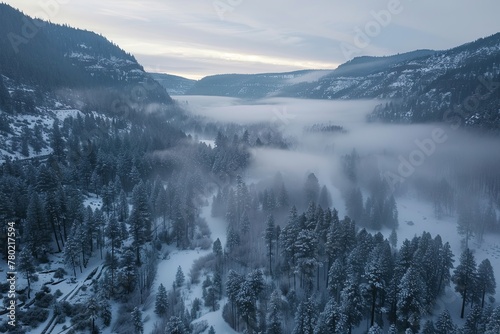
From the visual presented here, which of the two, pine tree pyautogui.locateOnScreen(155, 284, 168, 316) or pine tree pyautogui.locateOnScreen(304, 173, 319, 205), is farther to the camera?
pine tree pyautogui.locateOnScreen(304, 173, 319, 205)

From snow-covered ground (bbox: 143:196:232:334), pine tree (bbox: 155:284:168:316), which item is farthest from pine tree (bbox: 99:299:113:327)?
pine tree (bbox: 155:284:168:316)

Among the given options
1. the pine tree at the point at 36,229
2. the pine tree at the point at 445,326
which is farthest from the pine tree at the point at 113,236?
the pine tree at the point at 445,326

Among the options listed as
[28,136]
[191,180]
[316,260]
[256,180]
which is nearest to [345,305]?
[316,260]

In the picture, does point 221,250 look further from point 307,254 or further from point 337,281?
point 337,281

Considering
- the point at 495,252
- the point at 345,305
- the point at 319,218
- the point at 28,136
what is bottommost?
the point at 495,252

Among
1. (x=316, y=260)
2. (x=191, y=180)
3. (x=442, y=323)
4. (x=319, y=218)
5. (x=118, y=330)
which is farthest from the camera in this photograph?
(x=191, y=180)

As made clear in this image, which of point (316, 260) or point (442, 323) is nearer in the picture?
point (442, 323)

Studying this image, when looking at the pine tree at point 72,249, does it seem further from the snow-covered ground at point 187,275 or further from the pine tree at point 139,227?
the snow-covered ground at point 187,275

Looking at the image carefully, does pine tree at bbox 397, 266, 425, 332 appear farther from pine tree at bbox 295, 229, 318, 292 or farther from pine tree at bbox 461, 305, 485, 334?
pine tree at bbox 295, 229, 318, 292

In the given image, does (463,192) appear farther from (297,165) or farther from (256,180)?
(256,180)

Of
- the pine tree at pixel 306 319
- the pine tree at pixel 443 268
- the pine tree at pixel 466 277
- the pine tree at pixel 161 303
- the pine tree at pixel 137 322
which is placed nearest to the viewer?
the pine tree at pixel 306 319

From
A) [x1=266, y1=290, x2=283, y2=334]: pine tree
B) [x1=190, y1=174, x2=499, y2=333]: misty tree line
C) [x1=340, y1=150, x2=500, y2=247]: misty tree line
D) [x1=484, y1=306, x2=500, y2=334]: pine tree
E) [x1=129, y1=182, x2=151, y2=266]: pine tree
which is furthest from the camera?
[x1=340, y1=150, x2=500, y2=247]: misty tree line
